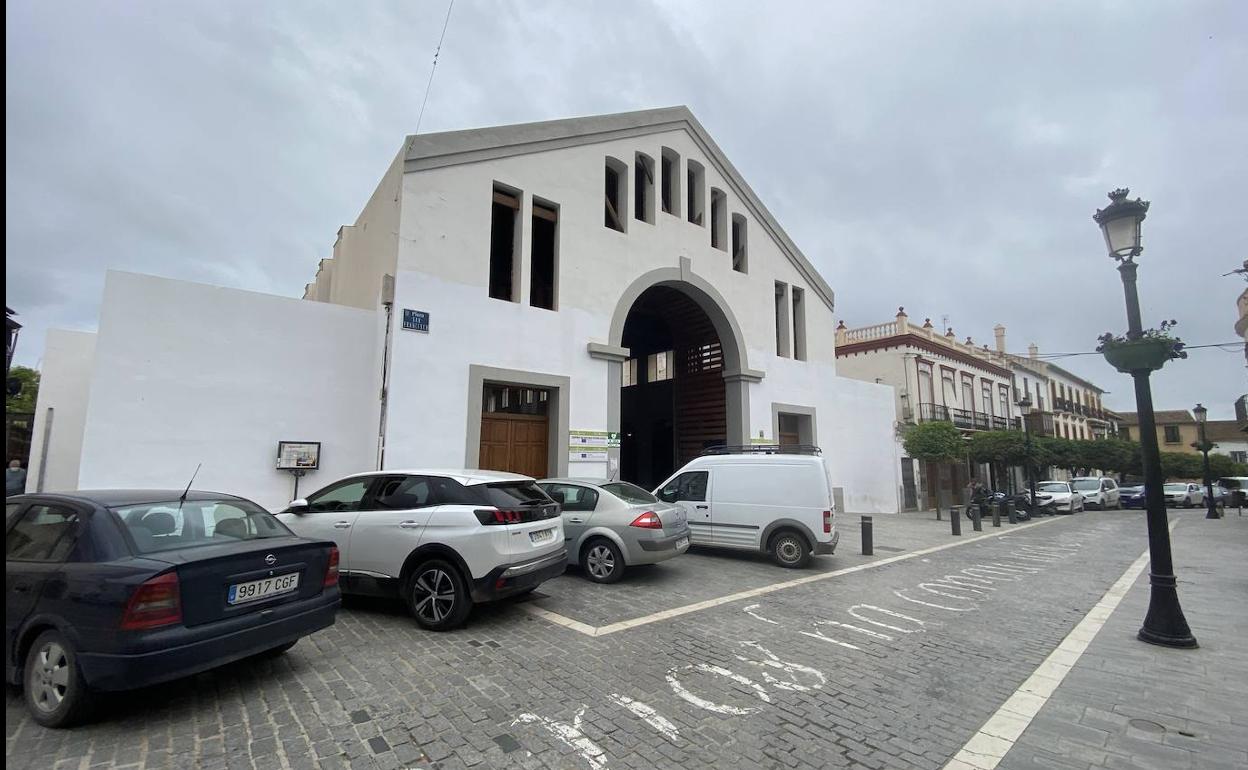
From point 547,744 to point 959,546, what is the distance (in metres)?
12.2

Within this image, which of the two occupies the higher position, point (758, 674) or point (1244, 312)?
point (1244, 312)

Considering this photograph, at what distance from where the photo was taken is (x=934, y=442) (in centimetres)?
2197

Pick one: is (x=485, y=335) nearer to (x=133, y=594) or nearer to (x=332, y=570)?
→ (x=332, y=570)

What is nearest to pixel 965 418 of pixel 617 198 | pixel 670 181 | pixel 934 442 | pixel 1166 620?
pixel 934 442

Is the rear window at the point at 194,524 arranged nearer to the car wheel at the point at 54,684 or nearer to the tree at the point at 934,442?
the car wheel at the point at 54,684

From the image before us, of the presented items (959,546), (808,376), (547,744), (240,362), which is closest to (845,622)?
(547,744)

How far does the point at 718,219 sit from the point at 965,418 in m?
21.3

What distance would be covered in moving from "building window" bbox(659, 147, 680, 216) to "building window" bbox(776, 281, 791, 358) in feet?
15.9

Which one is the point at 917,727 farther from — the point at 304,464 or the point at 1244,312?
the point at 1244,312

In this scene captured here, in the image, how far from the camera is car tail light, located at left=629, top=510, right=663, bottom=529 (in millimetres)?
7520

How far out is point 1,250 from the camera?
2332 millimetres

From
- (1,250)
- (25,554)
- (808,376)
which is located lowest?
(25,554)

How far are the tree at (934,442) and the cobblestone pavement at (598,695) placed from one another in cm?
1641

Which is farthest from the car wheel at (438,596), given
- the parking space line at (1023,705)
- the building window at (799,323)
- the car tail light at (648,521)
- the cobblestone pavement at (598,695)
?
the building window at (799,323)
